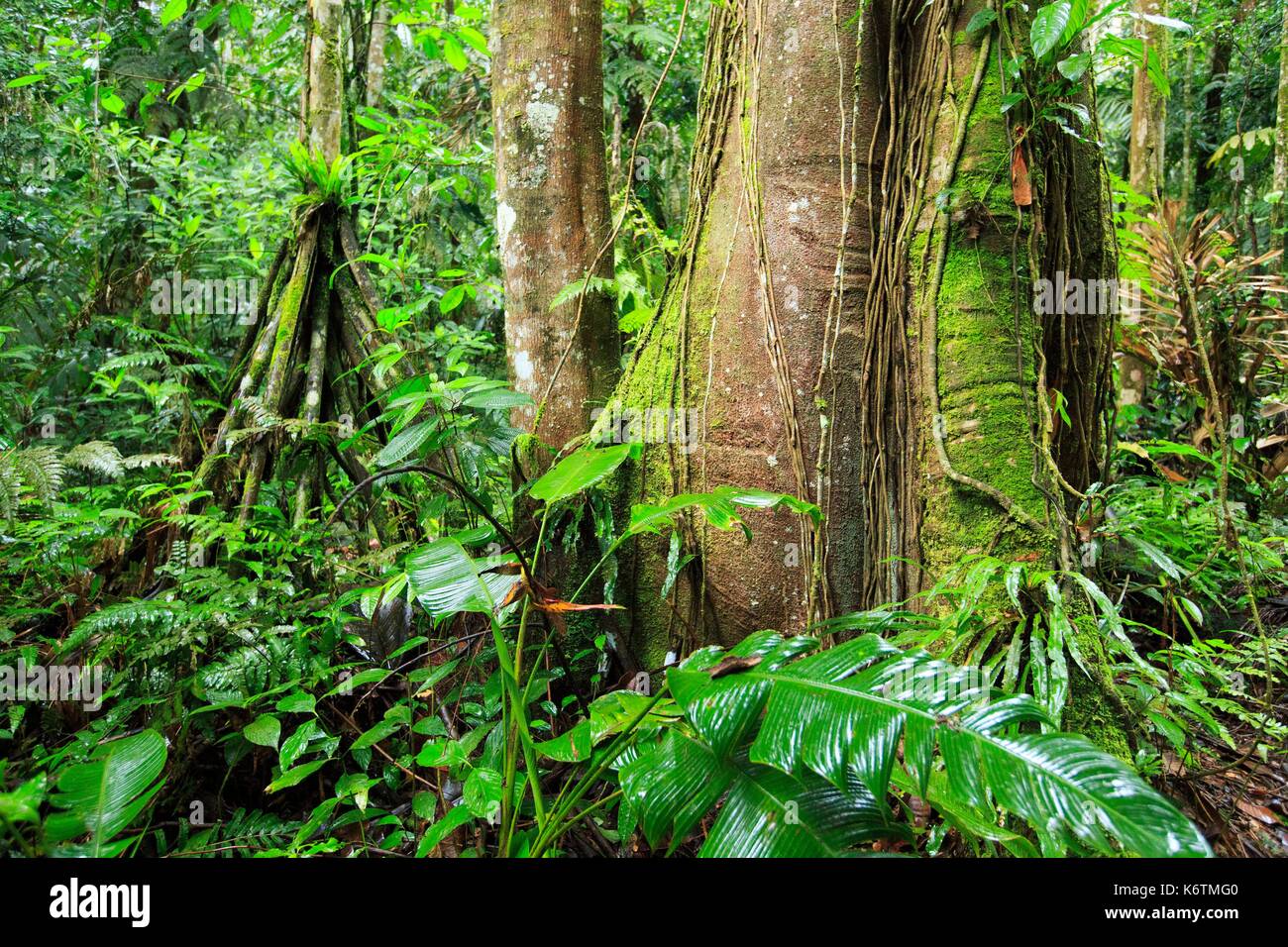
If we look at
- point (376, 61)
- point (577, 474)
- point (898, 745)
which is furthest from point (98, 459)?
point (376, 61)

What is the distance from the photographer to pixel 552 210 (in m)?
2.88

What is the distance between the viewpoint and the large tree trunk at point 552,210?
2.86 meters

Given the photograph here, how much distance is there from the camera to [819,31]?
8.45 feet

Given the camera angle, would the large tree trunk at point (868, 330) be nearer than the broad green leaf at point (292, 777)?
No

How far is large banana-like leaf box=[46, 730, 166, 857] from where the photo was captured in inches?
55.8

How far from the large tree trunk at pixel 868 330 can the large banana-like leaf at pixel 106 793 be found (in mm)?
1448

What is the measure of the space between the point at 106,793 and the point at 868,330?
2280 mm

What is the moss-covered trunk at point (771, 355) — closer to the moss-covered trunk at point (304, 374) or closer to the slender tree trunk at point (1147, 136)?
the moss-covered trunk at point (304, 374)

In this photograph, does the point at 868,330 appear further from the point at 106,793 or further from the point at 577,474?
the point at 106,793

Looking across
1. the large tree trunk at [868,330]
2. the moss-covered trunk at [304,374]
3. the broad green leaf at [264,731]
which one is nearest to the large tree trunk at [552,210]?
the large tree trunk at [868,330]

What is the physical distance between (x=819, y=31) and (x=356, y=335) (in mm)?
2134

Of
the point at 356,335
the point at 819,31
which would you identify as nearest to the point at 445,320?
the point at 356,335

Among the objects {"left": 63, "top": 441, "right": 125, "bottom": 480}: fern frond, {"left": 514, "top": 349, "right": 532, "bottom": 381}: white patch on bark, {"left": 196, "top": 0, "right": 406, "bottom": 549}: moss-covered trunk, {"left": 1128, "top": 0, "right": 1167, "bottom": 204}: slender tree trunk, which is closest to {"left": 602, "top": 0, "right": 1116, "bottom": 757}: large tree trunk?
{"left": 514, "top": 349, "right": 532, "bottom": 381}: white patch on bark
